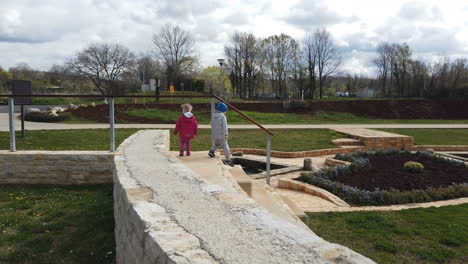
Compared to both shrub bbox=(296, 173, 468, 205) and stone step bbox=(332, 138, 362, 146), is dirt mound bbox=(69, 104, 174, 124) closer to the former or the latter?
stone step bbox=(332, 138, 362, 146)

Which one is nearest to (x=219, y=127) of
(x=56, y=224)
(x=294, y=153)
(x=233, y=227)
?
(x=56, y=224)

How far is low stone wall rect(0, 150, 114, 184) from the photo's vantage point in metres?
7.08

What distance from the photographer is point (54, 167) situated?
7117mm

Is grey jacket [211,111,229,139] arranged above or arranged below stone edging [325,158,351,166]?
above

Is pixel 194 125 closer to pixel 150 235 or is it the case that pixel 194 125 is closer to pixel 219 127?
pixel 219 127

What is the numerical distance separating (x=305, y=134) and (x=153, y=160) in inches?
473

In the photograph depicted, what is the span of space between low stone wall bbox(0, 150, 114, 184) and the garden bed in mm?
4855

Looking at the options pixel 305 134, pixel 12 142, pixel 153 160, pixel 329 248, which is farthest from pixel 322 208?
pixel 305 134

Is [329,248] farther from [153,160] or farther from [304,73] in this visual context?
[304,73]

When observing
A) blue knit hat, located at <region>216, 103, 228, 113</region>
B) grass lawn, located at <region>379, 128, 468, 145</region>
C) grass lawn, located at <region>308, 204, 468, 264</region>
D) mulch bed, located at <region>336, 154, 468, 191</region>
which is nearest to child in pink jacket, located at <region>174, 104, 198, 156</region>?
blue knit hat, located at <region>216, 103, 228, 113</region>

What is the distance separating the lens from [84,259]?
13.6 feet

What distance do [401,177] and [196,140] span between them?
7840 mm

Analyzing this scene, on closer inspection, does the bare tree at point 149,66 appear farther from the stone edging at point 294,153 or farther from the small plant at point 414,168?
the small plant at point 414,168

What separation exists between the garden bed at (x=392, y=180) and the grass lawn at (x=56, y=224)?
479cm
